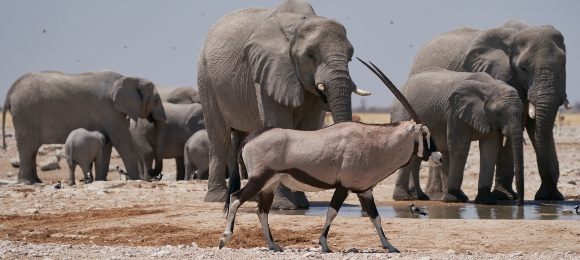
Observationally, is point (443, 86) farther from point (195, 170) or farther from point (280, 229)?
point (195, 170)

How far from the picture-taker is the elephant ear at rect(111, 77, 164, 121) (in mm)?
23695

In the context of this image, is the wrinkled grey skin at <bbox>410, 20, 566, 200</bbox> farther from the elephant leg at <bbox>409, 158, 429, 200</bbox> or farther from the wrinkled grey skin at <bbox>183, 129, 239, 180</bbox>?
the wrinkled grey skin at <bbox>183, 129, 239, 180</bbox>

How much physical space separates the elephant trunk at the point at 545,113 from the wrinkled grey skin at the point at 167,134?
37.3ft

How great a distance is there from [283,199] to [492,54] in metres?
5.92

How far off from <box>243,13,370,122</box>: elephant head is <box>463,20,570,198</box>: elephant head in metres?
4.57

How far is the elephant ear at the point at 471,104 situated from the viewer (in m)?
16.3

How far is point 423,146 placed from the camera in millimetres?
9961

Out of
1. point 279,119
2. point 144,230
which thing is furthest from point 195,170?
point 144,230

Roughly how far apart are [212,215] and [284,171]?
12.0 ft

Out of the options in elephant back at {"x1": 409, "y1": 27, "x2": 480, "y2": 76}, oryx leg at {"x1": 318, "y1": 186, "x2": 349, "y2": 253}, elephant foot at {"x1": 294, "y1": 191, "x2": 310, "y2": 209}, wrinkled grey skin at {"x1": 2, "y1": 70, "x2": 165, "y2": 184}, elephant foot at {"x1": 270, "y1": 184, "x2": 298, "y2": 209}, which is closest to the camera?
oryx leg at {"x1": 318, "y1": 186, "x2": 349, "y2": 253}

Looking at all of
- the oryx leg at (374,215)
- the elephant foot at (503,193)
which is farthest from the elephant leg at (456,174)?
the oryx leg at (374,215)

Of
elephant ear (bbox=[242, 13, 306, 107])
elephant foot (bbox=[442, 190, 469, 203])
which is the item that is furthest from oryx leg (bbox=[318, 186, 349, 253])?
elephant foot (bbox=[442, 190, 469, 203])

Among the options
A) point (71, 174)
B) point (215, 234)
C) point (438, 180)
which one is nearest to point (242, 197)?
point (215, 234)

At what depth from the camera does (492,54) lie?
18.3 metres
